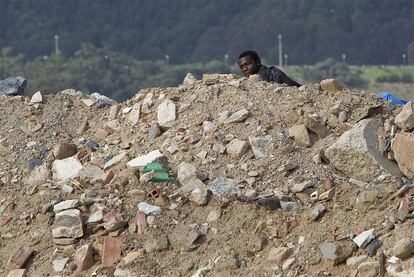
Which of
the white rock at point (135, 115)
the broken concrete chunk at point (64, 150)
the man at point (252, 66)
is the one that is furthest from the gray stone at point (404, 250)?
the man at point (252, 66)

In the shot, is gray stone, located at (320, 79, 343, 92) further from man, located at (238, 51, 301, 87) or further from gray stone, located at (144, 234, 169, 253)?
gray stone, located at (144, 234, 169, 253)

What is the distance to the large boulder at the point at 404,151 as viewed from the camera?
668 cm

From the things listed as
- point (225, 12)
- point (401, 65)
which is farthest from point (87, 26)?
point (401, 65)

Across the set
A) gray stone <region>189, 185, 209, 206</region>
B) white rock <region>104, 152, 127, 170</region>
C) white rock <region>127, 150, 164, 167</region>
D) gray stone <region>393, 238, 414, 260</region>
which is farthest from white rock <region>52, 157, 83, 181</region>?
gray stone <region>393, 238, 414, 260</region>

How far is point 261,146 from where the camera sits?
712 centimetres

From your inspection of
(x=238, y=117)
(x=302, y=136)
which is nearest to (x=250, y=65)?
(x=238, y=117)

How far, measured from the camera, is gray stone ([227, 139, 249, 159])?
712 centimetres

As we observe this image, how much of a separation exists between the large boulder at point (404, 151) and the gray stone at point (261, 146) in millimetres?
837

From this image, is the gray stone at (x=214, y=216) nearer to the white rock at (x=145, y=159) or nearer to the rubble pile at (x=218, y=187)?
the rubble pile at (x=218, y=187)

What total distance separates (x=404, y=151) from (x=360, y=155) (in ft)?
0.92

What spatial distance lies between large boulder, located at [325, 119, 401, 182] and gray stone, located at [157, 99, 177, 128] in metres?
1.33

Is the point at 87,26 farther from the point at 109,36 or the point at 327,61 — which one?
the point at 327,61

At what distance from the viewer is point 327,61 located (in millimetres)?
73938

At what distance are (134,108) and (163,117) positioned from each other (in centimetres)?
33
